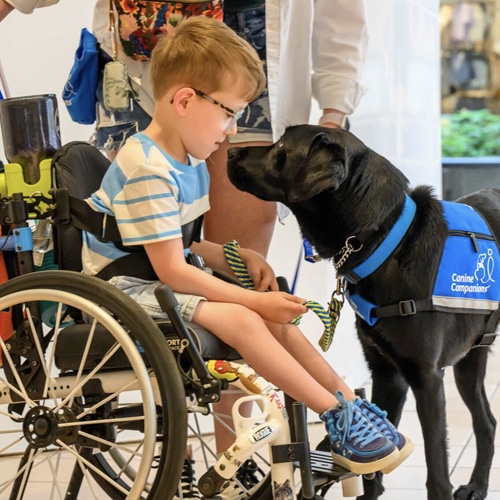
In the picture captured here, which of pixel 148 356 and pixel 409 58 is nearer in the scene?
pixel 148 356

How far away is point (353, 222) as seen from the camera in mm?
1814

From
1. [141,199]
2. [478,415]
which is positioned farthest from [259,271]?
[478,415]

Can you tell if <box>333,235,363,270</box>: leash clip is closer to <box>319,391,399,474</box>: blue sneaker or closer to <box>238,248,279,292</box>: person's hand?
<box>238,248,279,292</box>: person's hand

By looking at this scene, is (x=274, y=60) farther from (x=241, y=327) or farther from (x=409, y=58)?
(x=409, y=58)

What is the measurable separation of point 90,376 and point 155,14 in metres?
0.84

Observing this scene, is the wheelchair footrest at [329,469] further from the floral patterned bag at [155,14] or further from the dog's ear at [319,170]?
the floral patterned bag at [155,14]

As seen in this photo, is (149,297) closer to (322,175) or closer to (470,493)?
(322,175)

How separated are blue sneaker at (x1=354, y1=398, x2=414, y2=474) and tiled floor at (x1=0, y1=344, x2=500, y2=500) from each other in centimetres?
64

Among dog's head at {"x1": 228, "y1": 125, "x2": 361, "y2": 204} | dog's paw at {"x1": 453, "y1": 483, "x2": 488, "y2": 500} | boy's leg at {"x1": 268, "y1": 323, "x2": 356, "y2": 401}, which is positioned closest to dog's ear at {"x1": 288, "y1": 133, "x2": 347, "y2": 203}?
dog's head at {"x1": 228, "y1": 125, "x2": 361, "y2": 204}

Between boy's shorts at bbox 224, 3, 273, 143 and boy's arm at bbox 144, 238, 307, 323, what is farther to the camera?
boy's shorts at bbox 224, 3, 273, 143

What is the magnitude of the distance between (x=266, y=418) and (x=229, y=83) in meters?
0.65

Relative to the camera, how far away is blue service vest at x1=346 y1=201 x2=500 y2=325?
6.01 ft

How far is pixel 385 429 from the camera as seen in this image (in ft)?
5.32

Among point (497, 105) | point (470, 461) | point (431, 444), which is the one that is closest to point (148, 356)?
point (431, 444)
